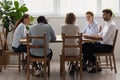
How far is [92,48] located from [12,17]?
2051 mm

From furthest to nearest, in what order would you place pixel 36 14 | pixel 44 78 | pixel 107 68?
pixel 36 14
pixel 107 68
pixel 44 78

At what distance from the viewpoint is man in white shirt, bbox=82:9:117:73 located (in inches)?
211

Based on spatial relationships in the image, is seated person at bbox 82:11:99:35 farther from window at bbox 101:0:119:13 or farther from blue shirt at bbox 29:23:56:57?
window at bbox 101:0:119:13

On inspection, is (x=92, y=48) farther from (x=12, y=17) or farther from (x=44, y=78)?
(x=12, y=17)

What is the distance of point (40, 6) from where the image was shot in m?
7.32

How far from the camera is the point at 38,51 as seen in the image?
4898 mm

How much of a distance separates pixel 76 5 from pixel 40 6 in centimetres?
95

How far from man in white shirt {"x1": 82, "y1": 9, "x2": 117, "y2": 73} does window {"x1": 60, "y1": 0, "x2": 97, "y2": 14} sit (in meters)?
1.84

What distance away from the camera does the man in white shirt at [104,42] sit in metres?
5.35

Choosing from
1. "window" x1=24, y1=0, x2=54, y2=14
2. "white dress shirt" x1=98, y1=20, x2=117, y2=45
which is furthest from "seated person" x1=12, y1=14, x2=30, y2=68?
"window" x1=24, y1=0, x2=54, y2=14

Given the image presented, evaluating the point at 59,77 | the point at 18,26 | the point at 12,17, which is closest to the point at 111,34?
the point at 59,77

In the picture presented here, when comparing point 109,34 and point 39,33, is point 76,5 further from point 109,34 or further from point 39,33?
point 39,33

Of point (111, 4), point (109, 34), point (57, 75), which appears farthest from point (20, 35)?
point (111, 4)

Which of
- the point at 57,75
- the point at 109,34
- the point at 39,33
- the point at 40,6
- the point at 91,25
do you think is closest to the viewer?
the point at 39,33
